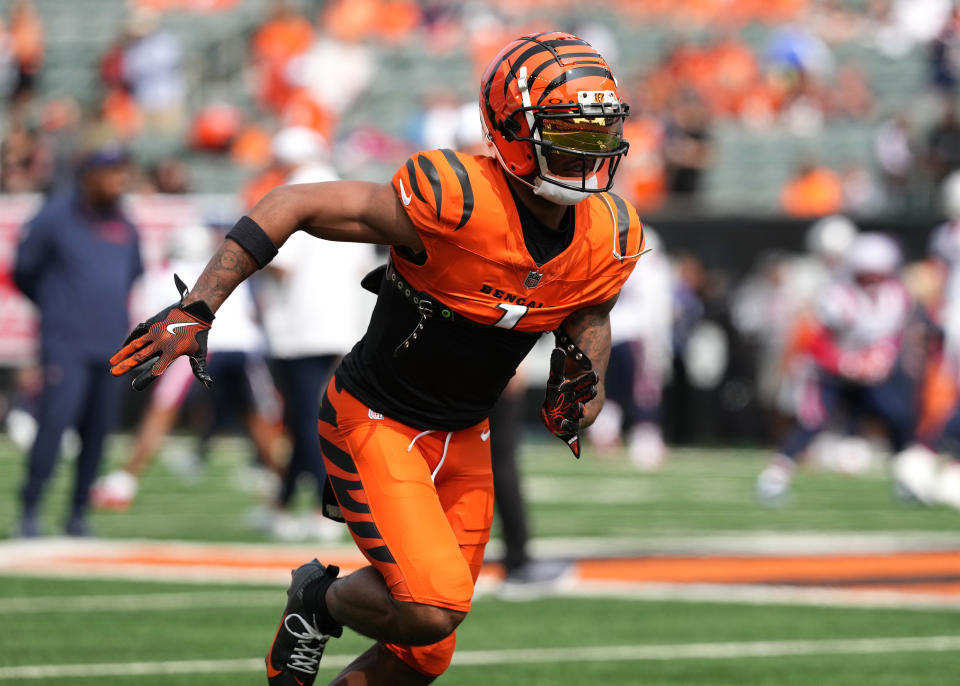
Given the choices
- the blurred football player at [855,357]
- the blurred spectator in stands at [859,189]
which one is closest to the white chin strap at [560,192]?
the blurred football player at [855,357]

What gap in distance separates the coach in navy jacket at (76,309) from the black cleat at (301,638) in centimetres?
551

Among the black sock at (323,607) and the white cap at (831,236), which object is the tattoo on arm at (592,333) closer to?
the black sock at (323,607)

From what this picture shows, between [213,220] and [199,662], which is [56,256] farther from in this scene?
[213,220]

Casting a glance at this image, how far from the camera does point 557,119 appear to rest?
193 inches

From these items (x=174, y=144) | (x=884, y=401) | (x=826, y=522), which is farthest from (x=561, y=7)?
(x=826, y=522)

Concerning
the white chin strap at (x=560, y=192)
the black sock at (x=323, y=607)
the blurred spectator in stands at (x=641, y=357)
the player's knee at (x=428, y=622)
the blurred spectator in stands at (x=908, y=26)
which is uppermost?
the white chin strap at (x=560, y=192)

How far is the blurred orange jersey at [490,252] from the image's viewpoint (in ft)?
15.8

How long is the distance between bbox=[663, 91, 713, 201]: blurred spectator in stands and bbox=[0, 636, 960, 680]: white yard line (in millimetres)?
14851

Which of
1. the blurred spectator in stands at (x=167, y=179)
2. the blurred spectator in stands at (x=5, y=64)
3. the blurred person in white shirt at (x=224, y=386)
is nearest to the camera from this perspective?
the blurred person in white shirt at (x=224, y=386)

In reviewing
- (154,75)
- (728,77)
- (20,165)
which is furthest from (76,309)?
(728,77)

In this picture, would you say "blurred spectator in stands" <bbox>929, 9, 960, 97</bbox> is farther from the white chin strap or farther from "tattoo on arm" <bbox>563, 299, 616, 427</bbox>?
the white chin strap

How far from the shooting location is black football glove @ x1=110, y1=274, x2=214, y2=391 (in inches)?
180

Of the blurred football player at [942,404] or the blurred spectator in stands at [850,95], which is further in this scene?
→ the blurred spectator in stands at [850,95]

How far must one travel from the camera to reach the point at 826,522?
40.1 ft
